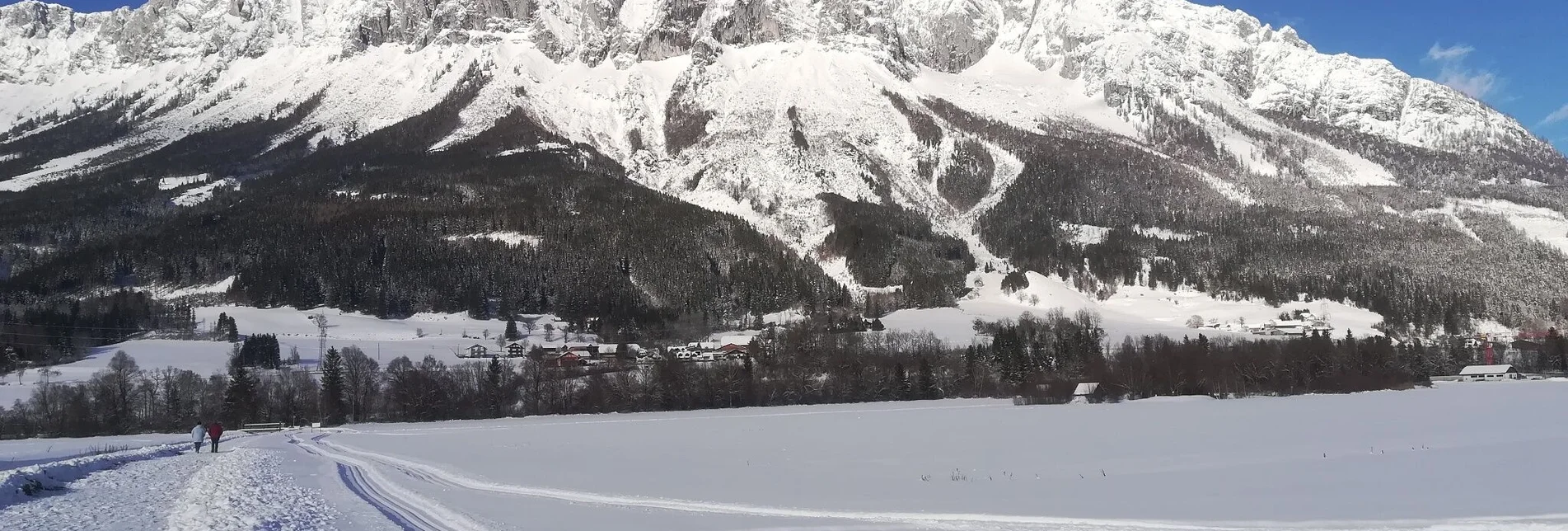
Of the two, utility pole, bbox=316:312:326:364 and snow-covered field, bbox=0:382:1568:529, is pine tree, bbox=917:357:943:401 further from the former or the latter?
utility pole, bbox=316:312:326:364

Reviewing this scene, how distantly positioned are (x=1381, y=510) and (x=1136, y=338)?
455 ft

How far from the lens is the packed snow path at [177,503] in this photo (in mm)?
19188

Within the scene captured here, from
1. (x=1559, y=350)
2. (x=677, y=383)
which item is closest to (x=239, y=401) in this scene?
(x=677, y=383)

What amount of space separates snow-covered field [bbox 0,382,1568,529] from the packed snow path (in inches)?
5.0

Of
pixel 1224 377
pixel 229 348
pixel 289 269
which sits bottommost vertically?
pixel 1224 377

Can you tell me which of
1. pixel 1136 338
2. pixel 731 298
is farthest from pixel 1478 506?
pixel 731 298

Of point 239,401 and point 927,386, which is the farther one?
point 927,386

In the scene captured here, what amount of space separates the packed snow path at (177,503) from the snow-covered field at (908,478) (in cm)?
13

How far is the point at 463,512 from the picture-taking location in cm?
2225

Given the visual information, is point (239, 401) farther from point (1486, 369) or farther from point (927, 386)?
point (1486, 369)

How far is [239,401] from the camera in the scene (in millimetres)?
89562

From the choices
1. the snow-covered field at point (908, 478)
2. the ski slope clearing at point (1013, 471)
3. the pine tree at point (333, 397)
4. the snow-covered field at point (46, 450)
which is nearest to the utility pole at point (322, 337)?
the pine tree at point (333, 397)

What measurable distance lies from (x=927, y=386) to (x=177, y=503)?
84878 mm

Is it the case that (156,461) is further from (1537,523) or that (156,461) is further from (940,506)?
(1537,523)
